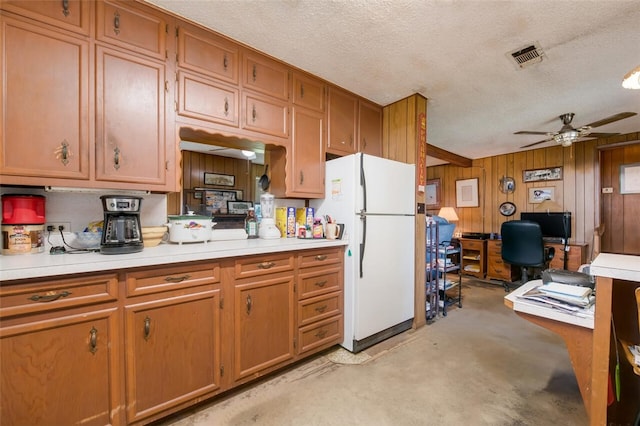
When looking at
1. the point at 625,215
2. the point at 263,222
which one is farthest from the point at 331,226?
the point at 625,215

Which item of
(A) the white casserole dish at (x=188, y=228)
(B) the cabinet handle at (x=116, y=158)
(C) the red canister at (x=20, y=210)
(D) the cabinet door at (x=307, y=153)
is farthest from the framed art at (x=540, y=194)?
(C) the red canister at (x=20, y=210)

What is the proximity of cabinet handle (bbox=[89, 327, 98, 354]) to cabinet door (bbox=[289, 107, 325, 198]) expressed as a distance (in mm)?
1551

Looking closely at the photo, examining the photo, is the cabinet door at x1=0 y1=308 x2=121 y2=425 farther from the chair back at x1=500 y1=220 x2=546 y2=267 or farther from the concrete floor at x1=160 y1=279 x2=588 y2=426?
the chair back at x1=500 y1=220 x2=546 y2=267

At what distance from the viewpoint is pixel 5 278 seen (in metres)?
1.03

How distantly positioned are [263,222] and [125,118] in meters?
1.18

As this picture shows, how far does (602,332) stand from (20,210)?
9.37ft

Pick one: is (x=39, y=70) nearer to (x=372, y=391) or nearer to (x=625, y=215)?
(x=372, y=391)

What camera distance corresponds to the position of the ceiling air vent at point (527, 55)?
1.97 meters

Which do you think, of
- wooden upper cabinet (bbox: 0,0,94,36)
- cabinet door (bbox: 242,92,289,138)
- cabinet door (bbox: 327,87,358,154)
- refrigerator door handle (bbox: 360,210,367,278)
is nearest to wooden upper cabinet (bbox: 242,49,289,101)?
cabinet door (bbox: 242,92,289,138)

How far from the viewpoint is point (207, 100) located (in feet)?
6.17

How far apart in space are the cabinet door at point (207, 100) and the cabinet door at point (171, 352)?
1.24 meters

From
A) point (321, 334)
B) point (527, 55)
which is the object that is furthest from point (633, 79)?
point (321, 334)

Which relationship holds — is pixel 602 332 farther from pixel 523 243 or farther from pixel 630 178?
pixel 630 178

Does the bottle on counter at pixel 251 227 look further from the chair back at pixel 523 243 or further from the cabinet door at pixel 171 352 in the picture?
the chair back at pixel 523 243
